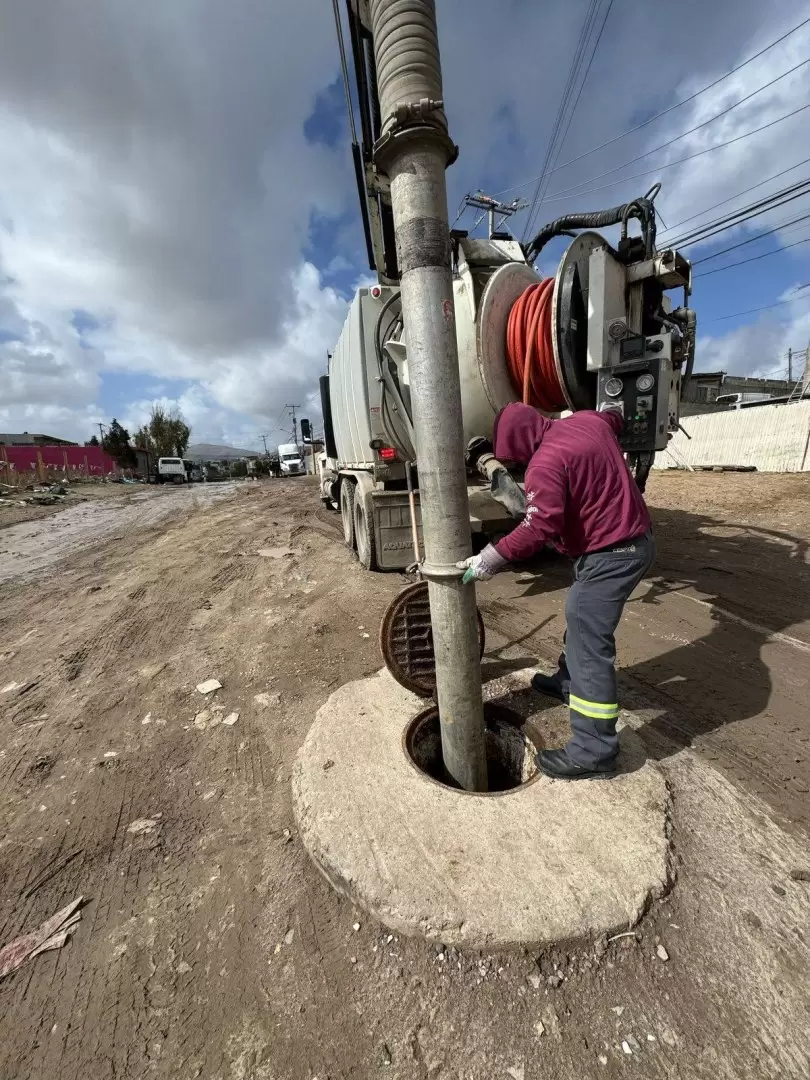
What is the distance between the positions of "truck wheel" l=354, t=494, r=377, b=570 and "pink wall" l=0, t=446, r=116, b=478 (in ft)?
97.1

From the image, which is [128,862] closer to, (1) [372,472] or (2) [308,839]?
(2) [308,839]

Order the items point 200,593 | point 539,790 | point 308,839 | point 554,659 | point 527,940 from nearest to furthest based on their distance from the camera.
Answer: point 527,940
point 308,839
point 539,790
point 554,659
point 200,593

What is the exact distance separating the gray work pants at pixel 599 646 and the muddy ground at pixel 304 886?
0.43m

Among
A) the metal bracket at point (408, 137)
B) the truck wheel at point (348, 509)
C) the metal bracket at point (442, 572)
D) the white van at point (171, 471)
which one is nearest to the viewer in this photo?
the metal bracket at point (408, 137)

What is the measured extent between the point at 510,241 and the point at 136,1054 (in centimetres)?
556

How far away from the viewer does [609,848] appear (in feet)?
6.07

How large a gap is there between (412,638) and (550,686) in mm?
882

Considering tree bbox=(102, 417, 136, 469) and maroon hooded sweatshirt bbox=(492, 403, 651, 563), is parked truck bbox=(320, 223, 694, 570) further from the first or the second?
tree bbox=(102, 417, 136, 469)

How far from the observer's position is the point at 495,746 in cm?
275

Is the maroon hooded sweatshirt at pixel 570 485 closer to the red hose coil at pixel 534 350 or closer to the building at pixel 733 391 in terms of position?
the red hose coil at pixel 534 350

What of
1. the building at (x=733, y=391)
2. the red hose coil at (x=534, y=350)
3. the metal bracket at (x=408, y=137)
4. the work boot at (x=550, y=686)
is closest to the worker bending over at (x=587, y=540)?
the work boot at (x=550, y=686)

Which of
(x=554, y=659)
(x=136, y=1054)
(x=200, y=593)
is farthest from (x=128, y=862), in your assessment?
(x=200, y=593)

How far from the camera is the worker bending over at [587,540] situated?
84.7 inches

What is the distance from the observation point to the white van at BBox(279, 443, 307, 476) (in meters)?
36.4
